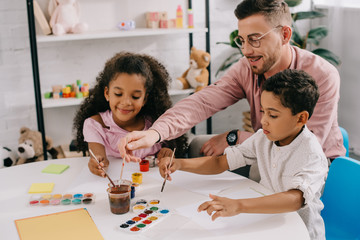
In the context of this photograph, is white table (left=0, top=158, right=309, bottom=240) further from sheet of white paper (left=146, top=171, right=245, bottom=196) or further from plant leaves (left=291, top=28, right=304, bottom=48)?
plant leaves (left=291, top=28, right=304, bottom=48)

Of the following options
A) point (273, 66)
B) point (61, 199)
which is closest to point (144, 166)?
point (61, 199)

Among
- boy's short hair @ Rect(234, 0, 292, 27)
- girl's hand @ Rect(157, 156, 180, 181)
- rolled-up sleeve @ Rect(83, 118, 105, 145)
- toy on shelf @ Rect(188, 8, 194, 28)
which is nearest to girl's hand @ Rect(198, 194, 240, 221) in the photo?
girl's hand @ Rect(157, 156, 180, 181)

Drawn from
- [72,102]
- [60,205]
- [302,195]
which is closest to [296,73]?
[302,195]

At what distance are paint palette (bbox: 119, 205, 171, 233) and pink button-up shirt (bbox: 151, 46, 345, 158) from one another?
18.8 inches

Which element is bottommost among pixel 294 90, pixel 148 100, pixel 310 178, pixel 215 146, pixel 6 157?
pixel 6 157

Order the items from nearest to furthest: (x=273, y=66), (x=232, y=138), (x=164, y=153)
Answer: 1. (x=164, y=153)
2. (x=273, y=66)
3. (x=232, y=138)

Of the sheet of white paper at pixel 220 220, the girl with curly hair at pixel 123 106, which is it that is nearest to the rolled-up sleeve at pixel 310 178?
the sheet of white paper at pixel 220 220

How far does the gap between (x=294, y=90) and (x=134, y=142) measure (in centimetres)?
59

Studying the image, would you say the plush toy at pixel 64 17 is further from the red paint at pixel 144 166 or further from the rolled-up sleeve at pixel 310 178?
the rolled-up sleeve at pixel 310 178

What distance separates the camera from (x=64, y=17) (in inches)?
116

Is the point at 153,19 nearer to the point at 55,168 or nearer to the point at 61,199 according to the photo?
the point at 55,168

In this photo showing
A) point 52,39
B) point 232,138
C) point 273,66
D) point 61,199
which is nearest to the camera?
Answer: point 61,199

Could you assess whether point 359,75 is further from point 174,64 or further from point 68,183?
point 68,183

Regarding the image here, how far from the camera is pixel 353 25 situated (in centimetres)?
338
